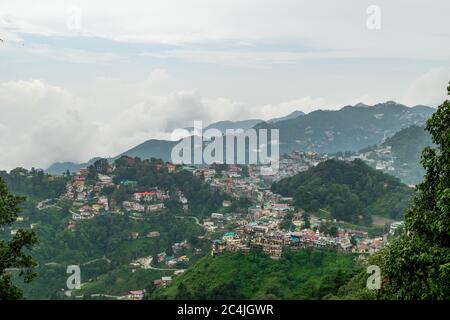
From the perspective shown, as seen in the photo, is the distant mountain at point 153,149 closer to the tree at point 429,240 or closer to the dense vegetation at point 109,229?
the dense vegetation at point 109,229

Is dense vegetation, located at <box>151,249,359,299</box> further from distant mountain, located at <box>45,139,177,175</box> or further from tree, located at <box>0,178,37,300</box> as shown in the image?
distant mountain, located at <box>45,139,177,175</box>

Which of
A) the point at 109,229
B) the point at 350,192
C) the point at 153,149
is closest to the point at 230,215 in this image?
the point at 109,229

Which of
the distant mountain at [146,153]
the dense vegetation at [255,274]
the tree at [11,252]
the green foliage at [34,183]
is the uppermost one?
the tree at [11,252]

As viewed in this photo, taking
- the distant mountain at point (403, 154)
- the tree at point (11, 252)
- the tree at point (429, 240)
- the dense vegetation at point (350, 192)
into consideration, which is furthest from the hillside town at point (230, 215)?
the tree at point (429, 240)

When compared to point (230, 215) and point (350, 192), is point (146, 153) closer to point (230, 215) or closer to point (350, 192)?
point (230, 215)

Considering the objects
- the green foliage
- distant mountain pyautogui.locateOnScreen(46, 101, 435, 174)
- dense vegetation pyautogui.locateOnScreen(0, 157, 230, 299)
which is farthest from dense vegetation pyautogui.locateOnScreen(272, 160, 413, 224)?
distant mountain pyautogui.locateOnScreen(46, 101, 435, 174)
